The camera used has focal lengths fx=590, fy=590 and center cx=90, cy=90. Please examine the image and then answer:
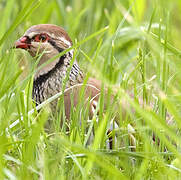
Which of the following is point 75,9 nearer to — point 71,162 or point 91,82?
point 91,82

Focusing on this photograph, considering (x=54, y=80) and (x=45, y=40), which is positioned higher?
(x=45, y=40)

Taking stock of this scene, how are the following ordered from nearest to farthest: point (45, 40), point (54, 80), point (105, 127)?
point (105, 127) < point (54, 80) < point (45, 40)

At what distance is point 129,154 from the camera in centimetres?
288

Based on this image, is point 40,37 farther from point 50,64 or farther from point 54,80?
point 54,80

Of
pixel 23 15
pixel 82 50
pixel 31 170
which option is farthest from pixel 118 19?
pixel 31 170

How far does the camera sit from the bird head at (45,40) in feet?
15.1

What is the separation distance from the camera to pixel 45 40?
469 cm

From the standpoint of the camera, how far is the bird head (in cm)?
459

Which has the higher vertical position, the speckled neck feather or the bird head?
the bird head

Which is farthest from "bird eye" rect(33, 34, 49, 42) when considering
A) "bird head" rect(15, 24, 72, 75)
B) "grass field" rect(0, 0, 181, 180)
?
"grass field" rect(0, 0, 181, 180)

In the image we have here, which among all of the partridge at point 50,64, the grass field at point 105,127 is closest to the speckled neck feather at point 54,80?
the partridge at point 50,64

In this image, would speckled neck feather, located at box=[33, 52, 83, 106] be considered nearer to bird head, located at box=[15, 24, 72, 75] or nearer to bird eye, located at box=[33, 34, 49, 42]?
bird head, located at box=[15, 24, 72, 75]

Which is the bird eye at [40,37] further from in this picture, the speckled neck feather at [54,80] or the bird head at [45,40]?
the speckled neck feather at [54,80]

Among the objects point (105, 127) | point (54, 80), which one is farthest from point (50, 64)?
point (105, 127)
